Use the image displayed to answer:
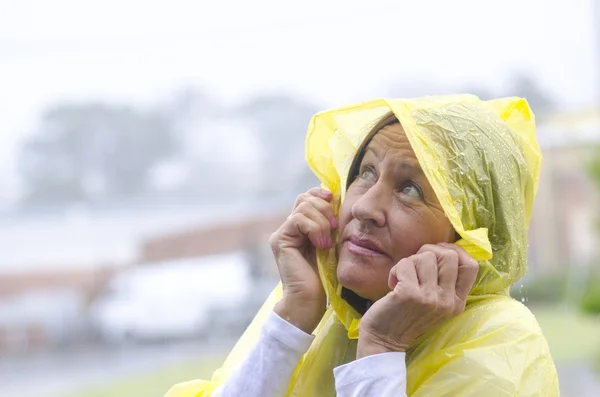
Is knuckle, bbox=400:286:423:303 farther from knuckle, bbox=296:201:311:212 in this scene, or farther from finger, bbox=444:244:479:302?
knuckle, bbox=296:201:311:212

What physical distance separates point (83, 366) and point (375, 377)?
7755 millimetres

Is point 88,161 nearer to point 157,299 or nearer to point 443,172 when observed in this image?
point 157,299

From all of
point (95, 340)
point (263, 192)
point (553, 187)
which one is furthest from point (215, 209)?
point (553, 187)

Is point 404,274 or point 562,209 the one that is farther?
point 562,209

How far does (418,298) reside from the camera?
36.9 inches

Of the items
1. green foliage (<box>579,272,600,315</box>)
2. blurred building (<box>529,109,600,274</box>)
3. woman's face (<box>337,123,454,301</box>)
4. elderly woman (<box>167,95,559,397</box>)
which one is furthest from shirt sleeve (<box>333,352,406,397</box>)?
blurred building (<box>529,109,600,274</box>)

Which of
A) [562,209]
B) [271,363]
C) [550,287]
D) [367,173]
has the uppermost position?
[367,173]

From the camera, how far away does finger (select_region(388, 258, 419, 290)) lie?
949 millimetres

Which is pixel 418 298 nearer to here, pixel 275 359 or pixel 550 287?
pixel 275 359

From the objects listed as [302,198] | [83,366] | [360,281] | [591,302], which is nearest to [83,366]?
[83,366]

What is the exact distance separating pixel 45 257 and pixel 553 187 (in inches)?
196

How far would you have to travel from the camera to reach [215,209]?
8.55 m

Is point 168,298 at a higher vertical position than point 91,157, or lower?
lower

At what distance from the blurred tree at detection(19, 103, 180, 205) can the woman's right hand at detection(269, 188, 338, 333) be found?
24.3 feet
